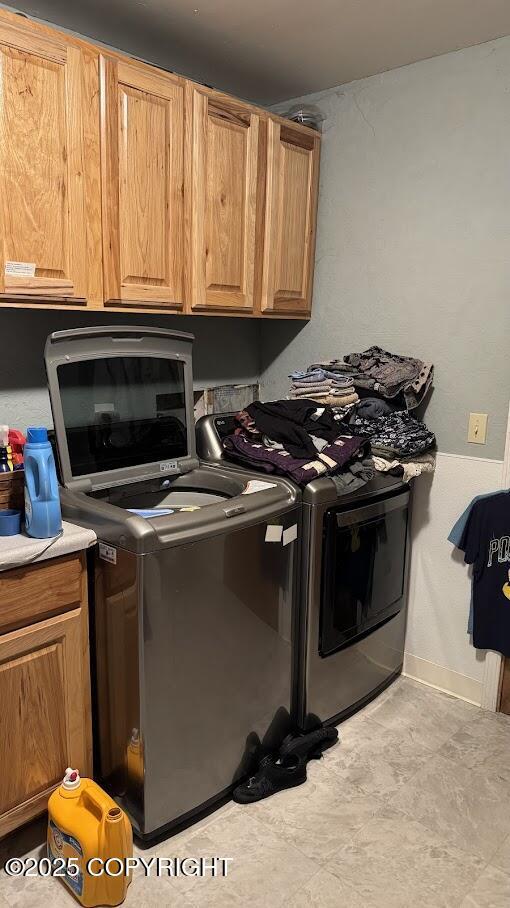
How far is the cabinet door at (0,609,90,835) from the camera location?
1594mm

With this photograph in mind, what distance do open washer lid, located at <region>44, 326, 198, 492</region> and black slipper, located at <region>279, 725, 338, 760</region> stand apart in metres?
0.97

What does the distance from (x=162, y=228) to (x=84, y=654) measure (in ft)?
4.44

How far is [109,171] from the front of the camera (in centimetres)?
190

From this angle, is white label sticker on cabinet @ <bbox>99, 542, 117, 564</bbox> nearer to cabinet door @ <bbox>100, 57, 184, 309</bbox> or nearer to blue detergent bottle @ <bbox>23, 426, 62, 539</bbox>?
blue detergent bottle @ <bbox>23, 426, 62, 539</bbox>

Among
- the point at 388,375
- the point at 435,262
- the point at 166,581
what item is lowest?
the point at 166,581

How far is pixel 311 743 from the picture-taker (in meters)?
2.08

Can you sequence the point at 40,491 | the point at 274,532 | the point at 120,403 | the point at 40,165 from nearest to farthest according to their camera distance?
Result: 1. the point at 40,491
2. the point at 40,165
3. the point at 274,532
4. the point at 120,403

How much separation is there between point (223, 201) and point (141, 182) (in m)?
0.37

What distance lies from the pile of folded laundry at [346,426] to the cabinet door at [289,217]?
372 mm

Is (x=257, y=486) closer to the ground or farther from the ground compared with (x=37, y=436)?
closer to the ground

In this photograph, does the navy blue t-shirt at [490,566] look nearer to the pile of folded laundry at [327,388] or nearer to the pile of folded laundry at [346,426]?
the pile of folded laundry at [346,426]

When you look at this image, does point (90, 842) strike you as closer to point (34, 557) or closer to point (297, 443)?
point (34, 557)

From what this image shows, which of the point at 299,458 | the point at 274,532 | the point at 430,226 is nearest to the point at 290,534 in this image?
the point at 274,532

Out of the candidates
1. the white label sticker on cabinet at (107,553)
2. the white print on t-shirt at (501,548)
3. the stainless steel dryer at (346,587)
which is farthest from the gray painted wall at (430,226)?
the white label sticker on cabinet at (107,553)
